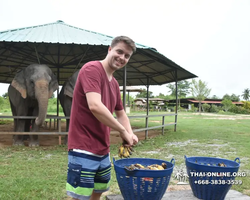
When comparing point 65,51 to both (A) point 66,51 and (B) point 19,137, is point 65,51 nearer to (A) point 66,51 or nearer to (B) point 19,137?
(A) point 66,51

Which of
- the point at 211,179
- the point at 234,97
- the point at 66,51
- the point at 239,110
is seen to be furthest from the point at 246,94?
the point at 211,179

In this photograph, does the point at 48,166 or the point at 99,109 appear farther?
the point at 48,166

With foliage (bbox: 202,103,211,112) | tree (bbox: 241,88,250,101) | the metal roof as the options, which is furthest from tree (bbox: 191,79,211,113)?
tree (bbox: 241,88,250,101)

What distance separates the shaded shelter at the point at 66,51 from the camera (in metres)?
7.54

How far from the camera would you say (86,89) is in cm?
207

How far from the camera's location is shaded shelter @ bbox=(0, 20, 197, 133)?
24.7 ft

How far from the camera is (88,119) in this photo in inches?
86.3

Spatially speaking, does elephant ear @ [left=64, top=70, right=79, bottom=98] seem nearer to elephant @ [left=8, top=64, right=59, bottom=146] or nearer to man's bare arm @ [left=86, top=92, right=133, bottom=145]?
elephant @ [left=8, top=64, right=59, bottom=146]

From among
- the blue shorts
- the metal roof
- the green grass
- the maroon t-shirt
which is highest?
the metal roof

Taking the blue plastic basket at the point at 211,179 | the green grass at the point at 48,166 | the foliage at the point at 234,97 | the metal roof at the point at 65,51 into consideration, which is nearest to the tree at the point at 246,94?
the foliage at the point at 234,97

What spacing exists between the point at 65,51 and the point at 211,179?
9.59m

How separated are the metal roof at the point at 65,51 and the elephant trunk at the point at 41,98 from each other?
3.86ft

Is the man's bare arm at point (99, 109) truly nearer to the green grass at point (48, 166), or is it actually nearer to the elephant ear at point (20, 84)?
the green grass at point (48, 166)

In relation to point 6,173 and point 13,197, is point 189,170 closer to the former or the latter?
point 13,197
